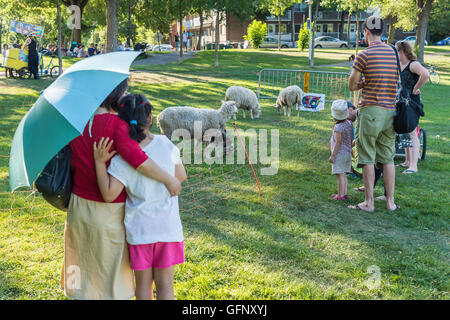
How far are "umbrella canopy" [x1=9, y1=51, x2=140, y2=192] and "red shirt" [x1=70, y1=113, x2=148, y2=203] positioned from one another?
16 cm

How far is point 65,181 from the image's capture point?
8.30 feet

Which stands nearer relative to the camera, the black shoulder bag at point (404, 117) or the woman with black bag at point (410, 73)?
the black shoulder bag at point (404, 117)

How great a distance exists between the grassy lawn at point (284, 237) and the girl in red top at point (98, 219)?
99 cm

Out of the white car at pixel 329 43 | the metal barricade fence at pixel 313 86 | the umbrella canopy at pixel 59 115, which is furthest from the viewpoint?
the white car at pixel 329 43

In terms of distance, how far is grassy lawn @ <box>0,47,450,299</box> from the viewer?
3.60m

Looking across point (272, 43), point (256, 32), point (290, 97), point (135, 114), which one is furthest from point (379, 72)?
point (272, 43)

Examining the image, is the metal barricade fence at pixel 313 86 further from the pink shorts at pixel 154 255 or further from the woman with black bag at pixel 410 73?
the pink shorts at pixel 154 255

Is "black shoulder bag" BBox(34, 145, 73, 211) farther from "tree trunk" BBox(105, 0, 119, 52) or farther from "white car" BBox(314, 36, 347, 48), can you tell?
"white car" BBox(314, 36, 347, 48)

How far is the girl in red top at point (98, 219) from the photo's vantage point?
8.13 feet

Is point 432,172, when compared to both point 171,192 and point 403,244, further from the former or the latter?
point 171,192

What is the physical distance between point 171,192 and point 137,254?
428 millimetres

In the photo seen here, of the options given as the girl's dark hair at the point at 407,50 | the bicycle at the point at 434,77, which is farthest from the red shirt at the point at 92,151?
the bicycle at the point at 434,77

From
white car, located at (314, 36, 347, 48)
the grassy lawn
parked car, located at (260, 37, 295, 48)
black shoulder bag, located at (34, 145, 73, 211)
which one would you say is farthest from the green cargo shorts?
white car, located at (314, 36, 347, 48)
